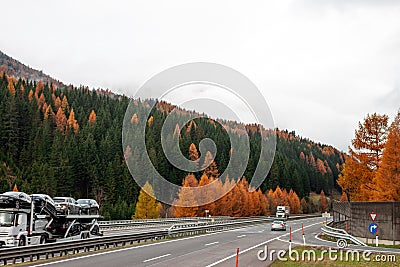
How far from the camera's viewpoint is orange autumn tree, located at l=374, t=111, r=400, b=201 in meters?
41.1

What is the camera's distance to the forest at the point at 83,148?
95.4 metres

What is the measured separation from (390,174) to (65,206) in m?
29.1

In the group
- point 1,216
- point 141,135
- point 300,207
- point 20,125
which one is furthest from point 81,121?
point 1,216

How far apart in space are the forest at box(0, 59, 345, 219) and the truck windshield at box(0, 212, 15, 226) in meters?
59.6

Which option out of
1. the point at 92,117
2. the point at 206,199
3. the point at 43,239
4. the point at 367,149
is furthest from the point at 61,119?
the point at 43,239

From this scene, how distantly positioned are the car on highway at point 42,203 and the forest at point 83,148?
54652 mm

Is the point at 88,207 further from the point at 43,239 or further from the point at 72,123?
the point at 72,123

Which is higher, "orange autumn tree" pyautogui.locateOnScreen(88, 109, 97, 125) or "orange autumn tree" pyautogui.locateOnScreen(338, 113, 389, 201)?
"orange autumn tree" pyautogui.locateOnScreen(88, 109, 97, 125)

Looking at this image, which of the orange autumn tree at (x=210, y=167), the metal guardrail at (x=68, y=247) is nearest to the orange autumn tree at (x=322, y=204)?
the orange autumn tree at (x=210, y=167)

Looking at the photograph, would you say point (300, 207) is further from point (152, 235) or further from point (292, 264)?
point (292, 264)

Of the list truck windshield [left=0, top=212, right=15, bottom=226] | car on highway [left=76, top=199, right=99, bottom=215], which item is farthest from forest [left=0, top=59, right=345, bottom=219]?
truck windshield [left=0, top=212, right=15, bottom=226]

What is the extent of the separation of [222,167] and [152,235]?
81255mm

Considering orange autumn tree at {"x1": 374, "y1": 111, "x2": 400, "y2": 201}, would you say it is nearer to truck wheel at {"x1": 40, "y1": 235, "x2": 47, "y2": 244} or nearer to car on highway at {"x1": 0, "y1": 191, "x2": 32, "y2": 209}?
truck wheel at {"x1": 40, "y1": 235, "x2": 47, "y2": 244}

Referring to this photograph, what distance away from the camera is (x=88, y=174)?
105m
